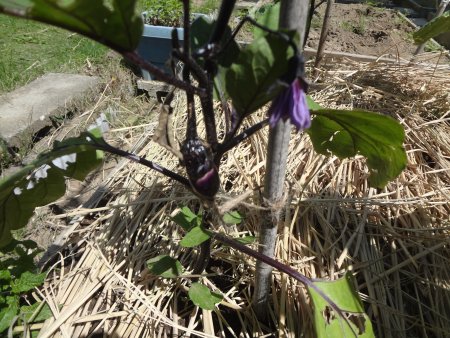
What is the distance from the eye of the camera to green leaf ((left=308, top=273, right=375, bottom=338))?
2.45 ft

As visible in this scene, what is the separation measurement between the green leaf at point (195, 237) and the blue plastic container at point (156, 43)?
5.51ft

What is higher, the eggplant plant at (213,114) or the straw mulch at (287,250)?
the eggplant plant at (213,114)

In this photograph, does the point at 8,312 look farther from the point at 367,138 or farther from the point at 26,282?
the point at 367,138

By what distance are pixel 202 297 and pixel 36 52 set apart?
104 inches

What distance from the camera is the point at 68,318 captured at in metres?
1.05

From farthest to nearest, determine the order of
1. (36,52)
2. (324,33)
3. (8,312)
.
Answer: (36,52) → (324,33) → (8,312)

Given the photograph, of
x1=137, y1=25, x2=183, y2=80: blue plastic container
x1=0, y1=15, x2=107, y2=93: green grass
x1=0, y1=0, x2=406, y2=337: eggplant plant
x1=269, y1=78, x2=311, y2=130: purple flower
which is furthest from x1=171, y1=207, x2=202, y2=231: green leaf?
x1=0, y1=15, x2=107, y2=93: green grass

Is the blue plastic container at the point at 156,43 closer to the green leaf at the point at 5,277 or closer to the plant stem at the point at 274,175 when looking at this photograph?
the green leaf at the point at 5,277

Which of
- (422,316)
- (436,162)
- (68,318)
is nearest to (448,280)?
(422,316)

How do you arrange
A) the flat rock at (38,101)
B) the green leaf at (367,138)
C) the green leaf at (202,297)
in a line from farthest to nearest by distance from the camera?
the flat rock at (38,101) < the green leaf at (202,297) < the green leaf at (367,138)

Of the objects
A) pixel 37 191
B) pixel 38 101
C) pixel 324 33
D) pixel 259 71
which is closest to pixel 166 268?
pixel 37 191

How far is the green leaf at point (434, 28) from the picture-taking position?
58.4 inches

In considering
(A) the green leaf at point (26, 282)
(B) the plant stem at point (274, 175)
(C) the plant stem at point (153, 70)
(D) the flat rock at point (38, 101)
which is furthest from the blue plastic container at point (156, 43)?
(C) the plant stem at point (153, 70)

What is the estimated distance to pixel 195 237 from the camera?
0.82 meters
